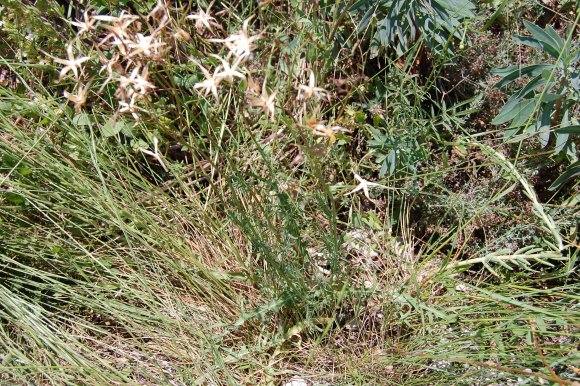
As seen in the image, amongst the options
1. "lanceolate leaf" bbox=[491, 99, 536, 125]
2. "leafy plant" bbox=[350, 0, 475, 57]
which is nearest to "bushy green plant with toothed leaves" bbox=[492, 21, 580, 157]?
"lanceolate leaf" bbox=[491, 99, 536, 125]

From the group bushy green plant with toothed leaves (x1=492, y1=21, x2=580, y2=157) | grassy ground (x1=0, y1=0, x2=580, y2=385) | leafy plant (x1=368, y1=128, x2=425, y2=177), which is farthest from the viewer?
leafy plant (x1=368, y1=128, x2=425, y2=177)

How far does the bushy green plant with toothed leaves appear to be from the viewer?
5.29ft

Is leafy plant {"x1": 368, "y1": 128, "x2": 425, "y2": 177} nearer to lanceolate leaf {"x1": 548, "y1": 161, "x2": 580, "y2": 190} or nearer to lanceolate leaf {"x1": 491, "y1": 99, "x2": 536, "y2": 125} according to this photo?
lanceolate leaf {"x1": 491, "y1": 99, "x2": 536, "y2": 125}

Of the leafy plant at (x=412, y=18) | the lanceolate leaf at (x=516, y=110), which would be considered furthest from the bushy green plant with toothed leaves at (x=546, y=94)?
the leafy plant at (x=412, y=18)

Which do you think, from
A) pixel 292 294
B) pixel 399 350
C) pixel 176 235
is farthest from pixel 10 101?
pixel 399 350

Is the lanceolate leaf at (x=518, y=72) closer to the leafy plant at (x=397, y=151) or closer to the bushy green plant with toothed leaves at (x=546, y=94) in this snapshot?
the bushy green plant with toothed leaves at (x=546, y=94)

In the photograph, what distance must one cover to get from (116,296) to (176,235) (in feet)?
0.81

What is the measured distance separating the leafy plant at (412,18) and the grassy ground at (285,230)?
0.09 feet

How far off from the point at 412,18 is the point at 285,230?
0.77 meters

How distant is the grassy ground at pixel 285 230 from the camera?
1.50 meters

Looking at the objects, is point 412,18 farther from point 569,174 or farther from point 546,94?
point 569,174

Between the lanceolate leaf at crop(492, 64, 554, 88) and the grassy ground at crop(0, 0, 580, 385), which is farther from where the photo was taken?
the lanceolate leaf at crop(492, 64, 554, 88)

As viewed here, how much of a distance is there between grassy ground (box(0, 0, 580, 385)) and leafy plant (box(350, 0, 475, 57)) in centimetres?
3

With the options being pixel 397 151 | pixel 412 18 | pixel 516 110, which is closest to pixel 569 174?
pixel 516 110
